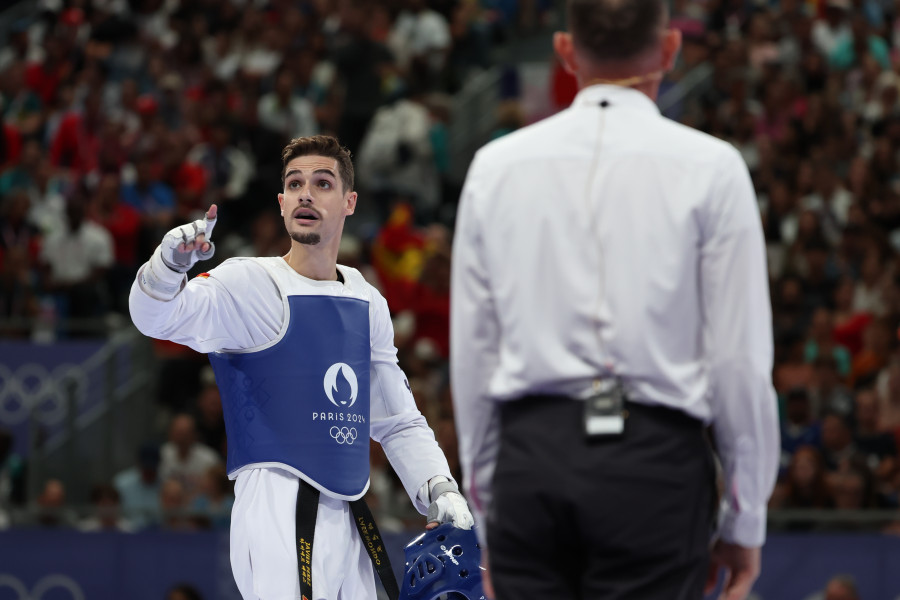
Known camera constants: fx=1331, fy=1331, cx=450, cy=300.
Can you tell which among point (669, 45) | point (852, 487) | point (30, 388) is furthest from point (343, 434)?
point (30, 388)

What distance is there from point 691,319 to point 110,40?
1494 centimetres

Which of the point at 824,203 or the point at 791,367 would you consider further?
the point at 824,203

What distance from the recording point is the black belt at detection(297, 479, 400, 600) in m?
4.99

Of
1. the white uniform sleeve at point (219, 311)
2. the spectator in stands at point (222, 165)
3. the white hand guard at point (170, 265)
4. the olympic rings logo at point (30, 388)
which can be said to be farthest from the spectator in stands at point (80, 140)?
the white hand guard at point (170, 265)

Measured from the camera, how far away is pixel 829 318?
10719 mm

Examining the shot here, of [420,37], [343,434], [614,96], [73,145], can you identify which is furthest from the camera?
[420,37]

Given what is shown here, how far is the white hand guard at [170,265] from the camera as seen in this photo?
A: 472 centimetres

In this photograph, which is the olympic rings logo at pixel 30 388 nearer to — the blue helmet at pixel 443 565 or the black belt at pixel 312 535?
the black belt at pixel 312 535

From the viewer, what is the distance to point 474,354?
10.1 ft

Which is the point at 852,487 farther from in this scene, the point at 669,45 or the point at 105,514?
the point at 669,45

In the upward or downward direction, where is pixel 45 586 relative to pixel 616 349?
downward

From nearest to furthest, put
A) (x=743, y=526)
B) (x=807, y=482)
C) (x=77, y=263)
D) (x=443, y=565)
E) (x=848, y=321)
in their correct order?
(x=743, y=526)
(x=443, y=565)
(x=807, y=482)
(x=848, y=321)
(x=77, y=263)

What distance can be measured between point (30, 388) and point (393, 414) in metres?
7.19

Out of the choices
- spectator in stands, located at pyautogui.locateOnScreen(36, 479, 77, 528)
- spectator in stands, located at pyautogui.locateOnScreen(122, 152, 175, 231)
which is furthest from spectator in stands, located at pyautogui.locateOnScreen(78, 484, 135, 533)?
spectator in stands, located at pyautogui.locateOnScreen(122, 152, 175, 231)
